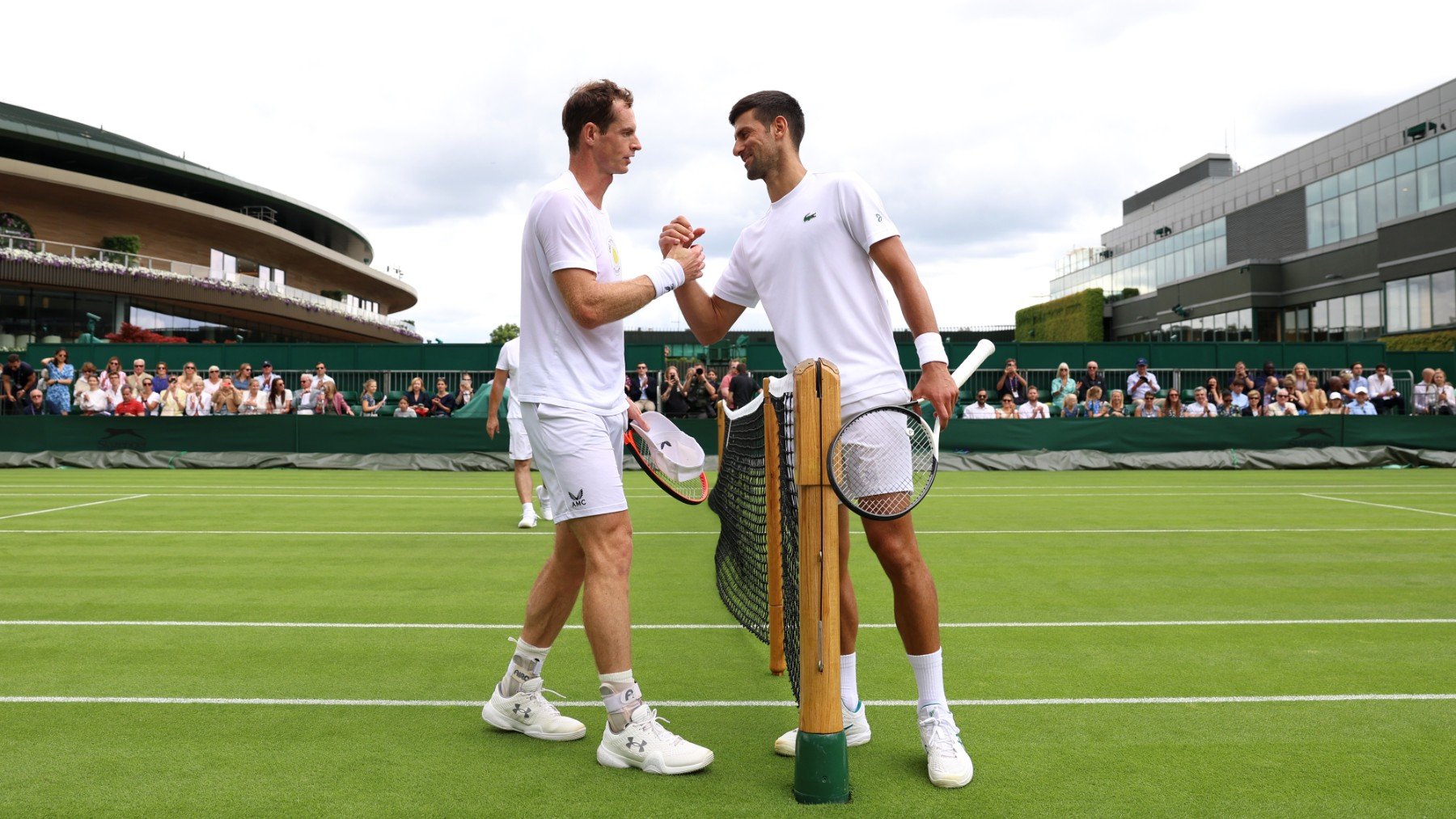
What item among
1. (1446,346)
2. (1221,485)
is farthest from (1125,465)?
(1446,346)

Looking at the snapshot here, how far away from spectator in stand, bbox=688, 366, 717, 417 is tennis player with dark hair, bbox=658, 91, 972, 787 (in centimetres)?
1515

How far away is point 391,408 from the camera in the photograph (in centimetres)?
2108

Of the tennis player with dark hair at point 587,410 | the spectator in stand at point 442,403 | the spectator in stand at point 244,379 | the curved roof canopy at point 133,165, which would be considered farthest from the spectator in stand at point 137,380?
the curved roof canopy at point 133,165

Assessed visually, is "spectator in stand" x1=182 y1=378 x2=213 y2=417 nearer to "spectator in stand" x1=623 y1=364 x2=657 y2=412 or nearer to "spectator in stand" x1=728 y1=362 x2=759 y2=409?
"spectator in stand" x1=623 y1=364 x2=657 y2=412

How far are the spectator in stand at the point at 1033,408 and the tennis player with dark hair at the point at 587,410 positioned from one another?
15822 millimetres

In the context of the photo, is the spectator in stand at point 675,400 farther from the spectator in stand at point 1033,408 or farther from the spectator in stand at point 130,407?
the spectator in stand at point 130,407

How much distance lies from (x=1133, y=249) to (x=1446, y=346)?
34627 mm

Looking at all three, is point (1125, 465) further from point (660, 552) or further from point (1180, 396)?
point (660, 552)

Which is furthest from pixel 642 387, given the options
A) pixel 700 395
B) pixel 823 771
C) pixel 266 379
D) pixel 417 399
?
pixel 823 771

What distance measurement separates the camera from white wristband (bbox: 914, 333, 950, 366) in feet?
10.8

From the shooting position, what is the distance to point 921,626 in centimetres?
336

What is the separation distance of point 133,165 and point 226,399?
3678cm

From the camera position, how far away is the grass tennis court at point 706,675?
3.10 meters

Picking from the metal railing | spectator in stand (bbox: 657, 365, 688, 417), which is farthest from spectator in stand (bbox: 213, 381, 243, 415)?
the metal railing
